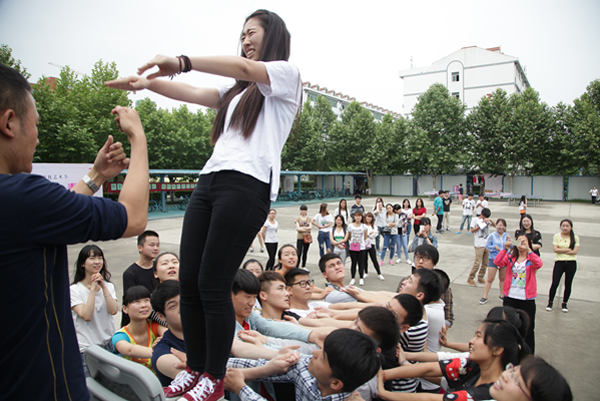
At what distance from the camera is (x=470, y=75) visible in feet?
138

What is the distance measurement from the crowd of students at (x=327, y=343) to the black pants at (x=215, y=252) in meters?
0.26

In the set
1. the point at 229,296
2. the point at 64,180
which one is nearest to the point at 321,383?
the point at 229,296

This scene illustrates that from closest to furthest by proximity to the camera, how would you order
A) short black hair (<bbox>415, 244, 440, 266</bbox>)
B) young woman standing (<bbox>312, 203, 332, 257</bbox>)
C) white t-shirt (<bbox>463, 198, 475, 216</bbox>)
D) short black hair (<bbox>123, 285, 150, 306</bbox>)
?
short black hair (<bbox>123, 285, 150, 306</bbox>)
short black hair (<bbox>415, 244, 440, 266</bbox>)
young woman standing (<bbox>312, 203, 332, 257</bbox>)
white t-shirt (<bbox>463, 198, 475, 216</bbox>)

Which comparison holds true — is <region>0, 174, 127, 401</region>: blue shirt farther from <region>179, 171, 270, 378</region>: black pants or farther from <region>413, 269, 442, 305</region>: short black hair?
<region>413, 269, 442, 305</region>: short black hair

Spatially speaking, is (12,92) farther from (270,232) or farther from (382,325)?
(270,232)

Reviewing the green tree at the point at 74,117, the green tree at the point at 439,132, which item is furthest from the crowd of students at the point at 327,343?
the green tree at the point at 439,132

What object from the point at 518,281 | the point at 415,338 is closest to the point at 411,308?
the point at 415,338

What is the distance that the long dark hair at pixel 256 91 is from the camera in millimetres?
1546

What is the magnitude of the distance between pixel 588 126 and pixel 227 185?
115 ft

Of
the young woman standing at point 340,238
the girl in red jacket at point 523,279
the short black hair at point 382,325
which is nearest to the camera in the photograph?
the short black hair at point 382,325

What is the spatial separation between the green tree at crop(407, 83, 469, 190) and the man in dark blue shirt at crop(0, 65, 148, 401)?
35282 mm

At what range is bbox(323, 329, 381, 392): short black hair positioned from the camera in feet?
5.58

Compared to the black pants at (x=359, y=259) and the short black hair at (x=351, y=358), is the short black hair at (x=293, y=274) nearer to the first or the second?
the short black hair at (x=351, y=358)

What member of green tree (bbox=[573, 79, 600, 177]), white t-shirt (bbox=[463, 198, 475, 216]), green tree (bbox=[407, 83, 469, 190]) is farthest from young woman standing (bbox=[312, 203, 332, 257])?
green tree (bbox=[573, 79, 600, 177])
